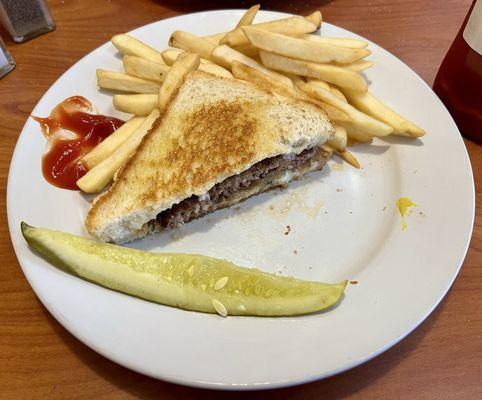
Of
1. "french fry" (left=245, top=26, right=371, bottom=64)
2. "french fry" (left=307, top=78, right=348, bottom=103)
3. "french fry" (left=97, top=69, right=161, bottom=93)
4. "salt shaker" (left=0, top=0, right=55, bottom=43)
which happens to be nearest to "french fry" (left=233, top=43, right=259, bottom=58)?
"french fry" (left=245, top=26, right=371, bottom=64)

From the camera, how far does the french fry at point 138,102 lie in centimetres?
170

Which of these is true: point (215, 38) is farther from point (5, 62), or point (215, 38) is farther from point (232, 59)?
point (5, 62)

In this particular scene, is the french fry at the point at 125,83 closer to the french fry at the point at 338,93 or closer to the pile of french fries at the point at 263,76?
the pile of french fries at the point at 263,76

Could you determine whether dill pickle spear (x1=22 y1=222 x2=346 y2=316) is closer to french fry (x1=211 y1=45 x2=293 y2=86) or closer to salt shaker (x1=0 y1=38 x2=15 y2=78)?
french fry (x1=211 y1=45 x2=293 y2=86)

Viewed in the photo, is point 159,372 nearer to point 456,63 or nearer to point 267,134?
point 267,134

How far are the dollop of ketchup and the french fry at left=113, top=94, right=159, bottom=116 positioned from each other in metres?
0.11

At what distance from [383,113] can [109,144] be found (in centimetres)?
103

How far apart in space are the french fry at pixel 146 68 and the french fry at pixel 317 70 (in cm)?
39

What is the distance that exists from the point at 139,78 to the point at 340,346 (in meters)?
1.26

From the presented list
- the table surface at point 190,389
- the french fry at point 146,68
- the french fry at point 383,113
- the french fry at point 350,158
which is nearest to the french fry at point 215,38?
the french fry at point 146,68

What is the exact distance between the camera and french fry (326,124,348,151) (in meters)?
1.64

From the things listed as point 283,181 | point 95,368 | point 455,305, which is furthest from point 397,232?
point 95,368

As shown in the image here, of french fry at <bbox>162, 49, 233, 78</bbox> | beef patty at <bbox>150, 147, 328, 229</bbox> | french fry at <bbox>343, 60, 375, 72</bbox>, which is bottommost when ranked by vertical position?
beef patty at <bbox>150, 147, 328, 229</bbox>

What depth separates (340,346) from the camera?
118 centimetres
